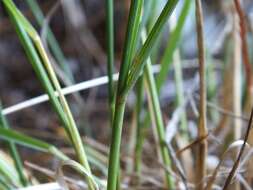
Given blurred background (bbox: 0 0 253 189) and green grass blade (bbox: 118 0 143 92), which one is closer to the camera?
green grass blade (bbox: 118 0 143 92)

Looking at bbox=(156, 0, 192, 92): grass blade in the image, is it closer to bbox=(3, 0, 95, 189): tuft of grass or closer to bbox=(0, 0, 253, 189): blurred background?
bbox=(3, 0, 95, 189): tuft of grass

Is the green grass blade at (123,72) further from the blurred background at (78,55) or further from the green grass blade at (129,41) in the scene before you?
the blurred background at (78,55)

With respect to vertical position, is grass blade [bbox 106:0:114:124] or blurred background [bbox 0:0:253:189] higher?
grass blade [bbox 106:0:114:124]

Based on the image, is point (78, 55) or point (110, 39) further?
point (78, 55)

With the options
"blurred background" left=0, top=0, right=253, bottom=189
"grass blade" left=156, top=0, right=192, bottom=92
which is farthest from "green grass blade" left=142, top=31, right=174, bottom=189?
"blurred background" left=0, top=0, right=253, bottom=189

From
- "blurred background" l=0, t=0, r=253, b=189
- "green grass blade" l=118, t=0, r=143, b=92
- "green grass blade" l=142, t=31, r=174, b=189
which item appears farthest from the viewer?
"blurred background" l=0, t=0, r=253, b=189

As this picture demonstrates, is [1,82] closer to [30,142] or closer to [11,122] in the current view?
[11,122]

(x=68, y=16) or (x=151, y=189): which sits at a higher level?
(x=68, y=16)

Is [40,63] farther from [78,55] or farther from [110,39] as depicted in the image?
[78,55]

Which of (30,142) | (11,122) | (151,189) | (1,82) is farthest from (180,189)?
(1,82)

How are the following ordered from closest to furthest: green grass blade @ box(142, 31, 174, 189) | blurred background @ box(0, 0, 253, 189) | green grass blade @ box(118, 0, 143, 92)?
1. green grass blade @ box(118, 0, 143, 92)
2. green grass blade @ box(142, 31, 174, 189)
3. blurred background @ box(0, 0, 253, 189)

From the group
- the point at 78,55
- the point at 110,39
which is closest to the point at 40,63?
the point at 110,39
